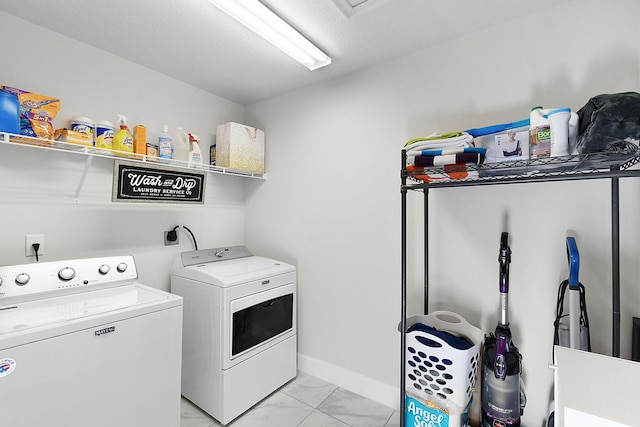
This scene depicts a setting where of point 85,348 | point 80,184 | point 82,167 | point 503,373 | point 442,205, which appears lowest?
point 503,373

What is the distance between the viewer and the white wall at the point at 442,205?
1.44 meters

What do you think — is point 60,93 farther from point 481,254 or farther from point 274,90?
point 481,254

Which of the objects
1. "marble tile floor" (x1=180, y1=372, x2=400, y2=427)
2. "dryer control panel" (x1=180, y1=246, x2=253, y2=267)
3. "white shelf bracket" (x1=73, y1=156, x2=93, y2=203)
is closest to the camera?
"white shelf bracket" (x1=73, y1=156, x2=93, y2=203)

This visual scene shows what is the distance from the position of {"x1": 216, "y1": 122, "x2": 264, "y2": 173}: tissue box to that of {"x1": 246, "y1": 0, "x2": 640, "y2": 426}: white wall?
19 cm

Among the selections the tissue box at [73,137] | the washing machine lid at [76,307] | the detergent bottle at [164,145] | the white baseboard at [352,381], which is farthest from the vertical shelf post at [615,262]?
the tissue box at [73,137]

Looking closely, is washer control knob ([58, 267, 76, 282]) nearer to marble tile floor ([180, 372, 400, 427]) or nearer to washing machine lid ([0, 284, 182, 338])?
washing machine lid ([0, 284, 182, 338])

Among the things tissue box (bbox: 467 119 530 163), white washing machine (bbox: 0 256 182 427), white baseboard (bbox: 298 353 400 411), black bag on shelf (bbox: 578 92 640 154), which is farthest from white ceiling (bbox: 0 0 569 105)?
white baseboard (bbox: 298 353 400 411)

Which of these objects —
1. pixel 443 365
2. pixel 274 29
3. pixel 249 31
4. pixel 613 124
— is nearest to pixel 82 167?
pixel 249 31

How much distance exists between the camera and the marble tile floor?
1.88 metres

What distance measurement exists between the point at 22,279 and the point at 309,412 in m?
1.79

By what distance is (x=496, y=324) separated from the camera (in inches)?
66.4

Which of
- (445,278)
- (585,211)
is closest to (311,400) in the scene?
(445,278)

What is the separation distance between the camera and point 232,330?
1.88 m

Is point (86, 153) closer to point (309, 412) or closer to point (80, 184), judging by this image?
point (80, 184)
